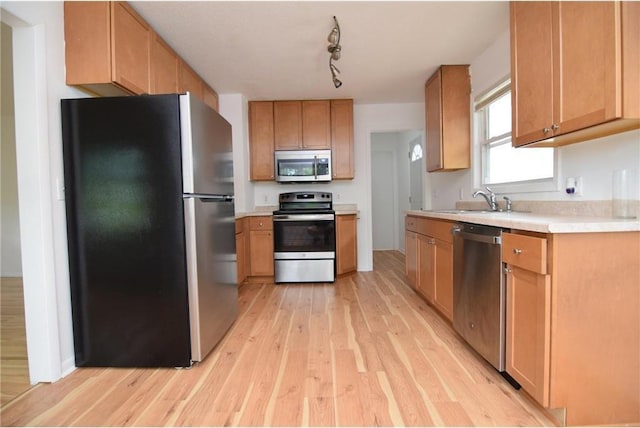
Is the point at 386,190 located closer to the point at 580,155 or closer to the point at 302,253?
the point at 302,253

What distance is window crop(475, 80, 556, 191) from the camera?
7.01 ft

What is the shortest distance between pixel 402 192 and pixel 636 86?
14.4ft

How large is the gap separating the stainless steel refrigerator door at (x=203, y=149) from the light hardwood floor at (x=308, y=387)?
1.08 m

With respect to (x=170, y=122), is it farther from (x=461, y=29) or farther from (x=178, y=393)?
(x=461, y=29)

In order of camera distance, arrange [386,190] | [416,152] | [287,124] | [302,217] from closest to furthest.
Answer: [302,217] → [287,124] → [416,152] → [386,190]

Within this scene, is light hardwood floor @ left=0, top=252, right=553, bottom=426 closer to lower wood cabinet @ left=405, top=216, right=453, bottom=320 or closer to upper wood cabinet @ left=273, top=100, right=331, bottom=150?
lower wood cabinet @ left=405, top=216, right=453, bottom=320

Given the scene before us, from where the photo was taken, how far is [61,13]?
5.71 ft

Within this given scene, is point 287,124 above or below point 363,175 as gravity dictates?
above

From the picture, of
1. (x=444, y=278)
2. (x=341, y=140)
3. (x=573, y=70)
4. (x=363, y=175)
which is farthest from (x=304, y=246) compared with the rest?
(x=573, y=70)

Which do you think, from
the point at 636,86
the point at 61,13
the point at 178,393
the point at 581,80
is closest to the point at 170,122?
the point at 61,13

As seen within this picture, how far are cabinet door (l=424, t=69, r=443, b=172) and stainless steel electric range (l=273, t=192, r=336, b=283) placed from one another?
1.31 meters

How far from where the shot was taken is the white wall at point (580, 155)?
149 cm

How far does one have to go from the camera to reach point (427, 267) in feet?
8.69

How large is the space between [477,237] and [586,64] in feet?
3.09
